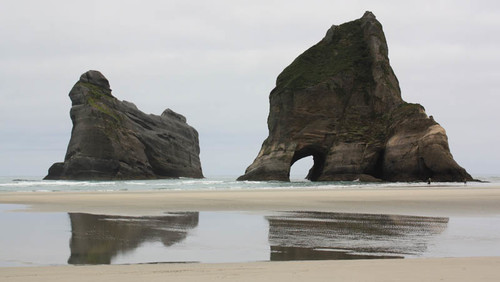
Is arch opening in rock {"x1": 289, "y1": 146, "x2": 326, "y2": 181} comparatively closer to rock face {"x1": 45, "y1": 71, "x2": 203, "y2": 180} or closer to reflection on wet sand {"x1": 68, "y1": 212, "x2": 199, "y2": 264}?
rock face {"x1": 45, "y1": 71, "x2": 203, "y2": 180}

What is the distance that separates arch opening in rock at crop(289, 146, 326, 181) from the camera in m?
75.6

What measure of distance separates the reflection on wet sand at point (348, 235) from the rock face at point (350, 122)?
4865 centimetres

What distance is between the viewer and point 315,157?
270 ft

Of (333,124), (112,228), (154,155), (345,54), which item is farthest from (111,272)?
(154,155)

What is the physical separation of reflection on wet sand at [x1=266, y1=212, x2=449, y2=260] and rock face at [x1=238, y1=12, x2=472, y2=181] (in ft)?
160

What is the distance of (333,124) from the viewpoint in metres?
76.2

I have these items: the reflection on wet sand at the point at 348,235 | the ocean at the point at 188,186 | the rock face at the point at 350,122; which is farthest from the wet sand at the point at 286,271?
the rock face at the point at 350,122

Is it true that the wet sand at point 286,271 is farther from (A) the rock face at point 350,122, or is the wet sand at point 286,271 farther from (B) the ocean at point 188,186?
(A) the rock face at point 350,122

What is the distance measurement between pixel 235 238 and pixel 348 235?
2.71 metres

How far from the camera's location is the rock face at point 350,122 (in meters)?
65.5

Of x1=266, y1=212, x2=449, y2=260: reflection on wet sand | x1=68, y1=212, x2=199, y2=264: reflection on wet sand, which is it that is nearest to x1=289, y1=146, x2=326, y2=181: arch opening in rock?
x1=266, y1=212, x2=449, y2=260: reflection on wet sand

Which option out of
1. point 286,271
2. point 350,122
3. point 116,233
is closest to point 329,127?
point 350,122

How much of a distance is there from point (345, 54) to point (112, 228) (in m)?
72.5

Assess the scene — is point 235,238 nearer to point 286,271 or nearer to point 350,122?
point 286,271
